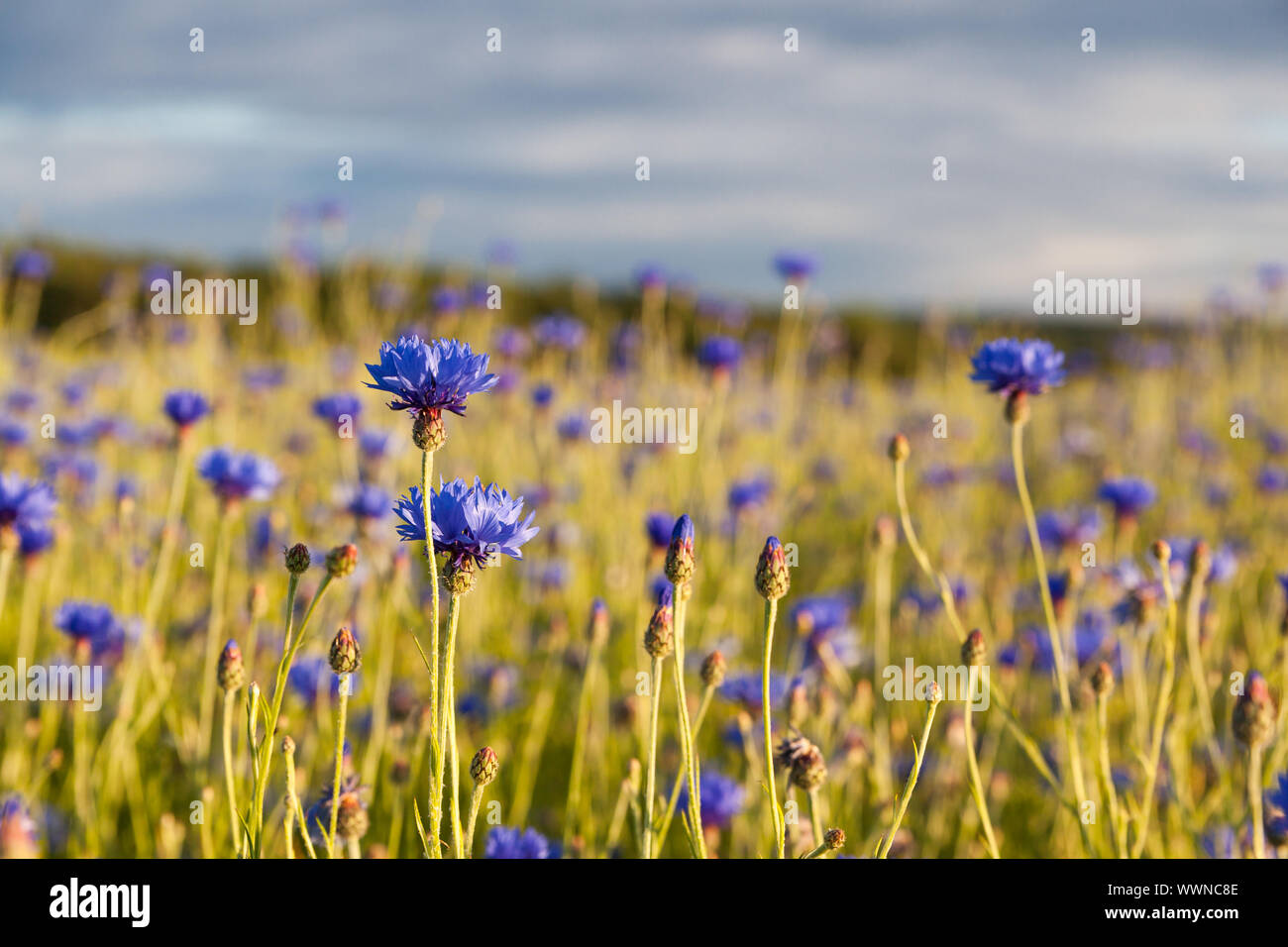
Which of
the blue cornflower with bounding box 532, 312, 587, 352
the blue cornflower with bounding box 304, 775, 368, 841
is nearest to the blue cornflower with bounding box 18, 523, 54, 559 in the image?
the blue cornflower with bounding box 304, 775, 368, 841

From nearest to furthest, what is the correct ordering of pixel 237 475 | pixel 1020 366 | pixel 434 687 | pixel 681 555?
pixel 434 687
pixel 681 555
pixel 1020 366
pixel 237 475

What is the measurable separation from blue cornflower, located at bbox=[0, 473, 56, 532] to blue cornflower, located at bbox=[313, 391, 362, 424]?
97cm

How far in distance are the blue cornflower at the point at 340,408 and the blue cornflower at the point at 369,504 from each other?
29 centimetres

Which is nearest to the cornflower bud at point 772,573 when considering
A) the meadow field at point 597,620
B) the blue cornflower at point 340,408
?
the meadow field at point 597,620

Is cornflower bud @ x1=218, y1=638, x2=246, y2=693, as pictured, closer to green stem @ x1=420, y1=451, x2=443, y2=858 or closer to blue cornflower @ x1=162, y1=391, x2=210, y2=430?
green stem @ x1=420, y1=451, x2=443, y2=858

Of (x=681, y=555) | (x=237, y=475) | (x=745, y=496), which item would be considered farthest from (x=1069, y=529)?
(x=237, y=475)

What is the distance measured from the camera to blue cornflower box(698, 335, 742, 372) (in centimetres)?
346

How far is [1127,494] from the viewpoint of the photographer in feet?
9.72

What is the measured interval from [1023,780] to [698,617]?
126cm

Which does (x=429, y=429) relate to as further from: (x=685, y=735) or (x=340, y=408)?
(x=340, y=408)

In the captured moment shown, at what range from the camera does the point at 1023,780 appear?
3234mm

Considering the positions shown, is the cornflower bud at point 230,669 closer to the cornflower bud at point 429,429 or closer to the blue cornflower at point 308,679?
the cornflower bud at point 429,429

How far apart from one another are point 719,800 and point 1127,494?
5.77 feet

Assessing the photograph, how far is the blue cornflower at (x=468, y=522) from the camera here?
4.01 ft
